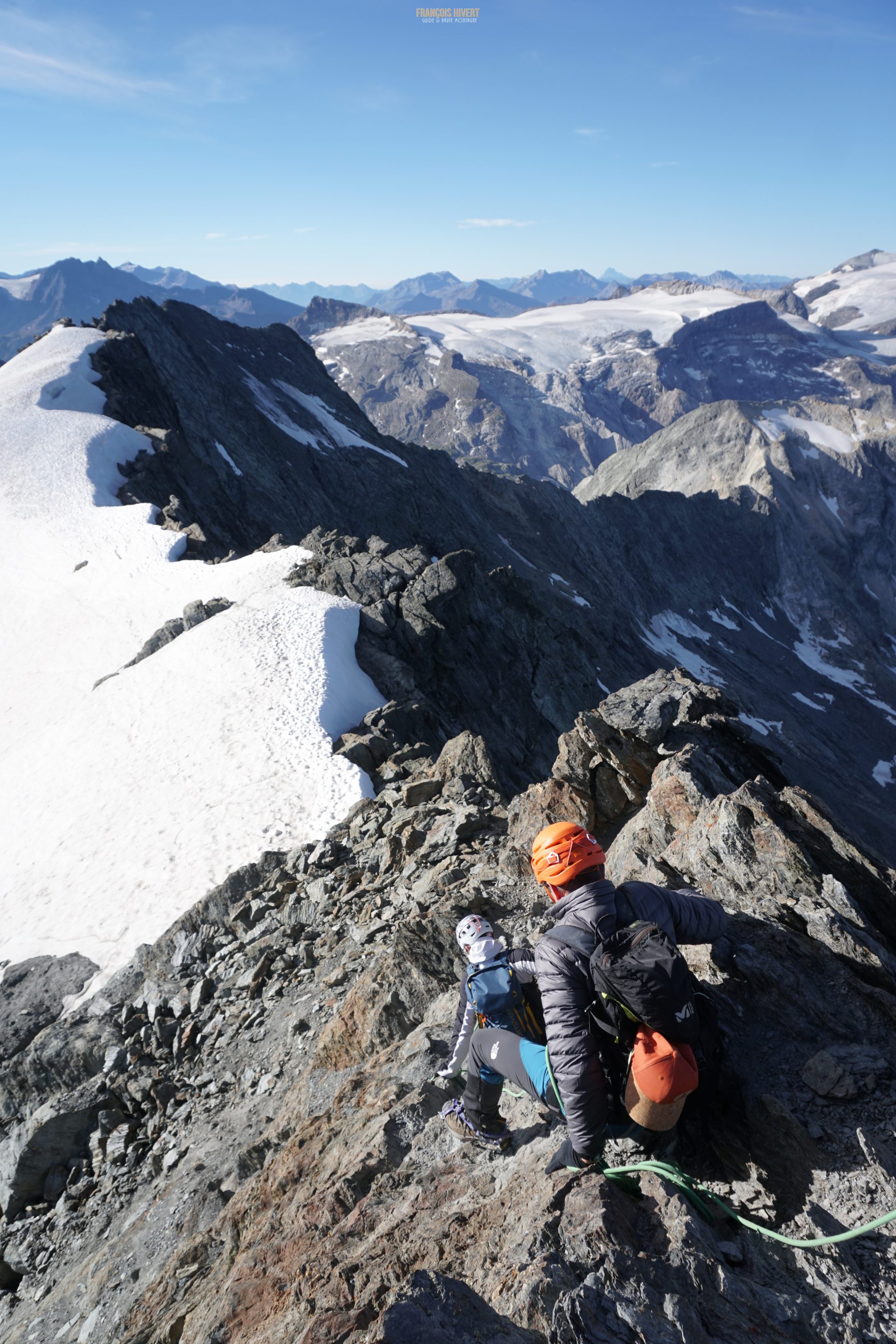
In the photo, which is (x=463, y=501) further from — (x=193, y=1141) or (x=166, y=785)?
(x=193, y=1141)

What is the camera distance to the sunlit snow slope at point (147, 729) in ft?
47.4

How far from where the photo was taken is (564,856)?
18.4ft

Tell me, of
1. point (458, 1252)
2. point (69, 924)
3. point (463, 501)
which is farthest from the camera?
point (463, 501)

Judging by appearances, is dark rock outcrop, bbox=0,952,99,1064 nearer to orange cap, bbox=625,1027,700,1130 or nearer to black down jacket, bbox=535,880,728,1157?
black down jacket, bbox=535,880,728,1157

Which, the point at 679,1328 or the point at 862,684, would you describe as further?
the point at 862,684

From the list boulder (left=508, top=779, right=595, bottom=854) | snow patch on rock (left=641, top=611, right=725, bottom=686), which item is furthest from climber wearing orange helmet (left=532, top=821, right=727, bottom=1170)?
snow patch on rock (left=641, top=611, right=725, bottom=686)

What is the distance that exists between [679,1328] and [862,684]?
12316 cm

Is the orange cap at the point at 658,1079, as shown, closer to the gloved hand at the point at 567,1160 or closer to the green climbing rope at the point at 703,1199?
the green climbing rope at the point at 703,1199

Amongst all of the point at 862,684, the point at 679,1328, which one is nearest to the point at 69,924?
the point at 679,1328

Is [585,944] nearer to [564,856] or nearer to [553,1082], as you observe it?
[564,856]

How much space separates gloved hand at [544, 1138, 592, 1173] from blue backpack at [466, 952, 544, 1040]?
1.00 m

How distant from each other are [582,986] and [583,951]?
0.25 metres

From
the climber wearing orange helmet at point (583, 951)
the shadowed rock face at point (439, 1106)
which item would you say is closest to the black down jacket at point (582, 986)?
the climber wearing orange helmet at point (583, 951)

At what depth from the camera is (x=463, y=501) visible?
3012 inches
